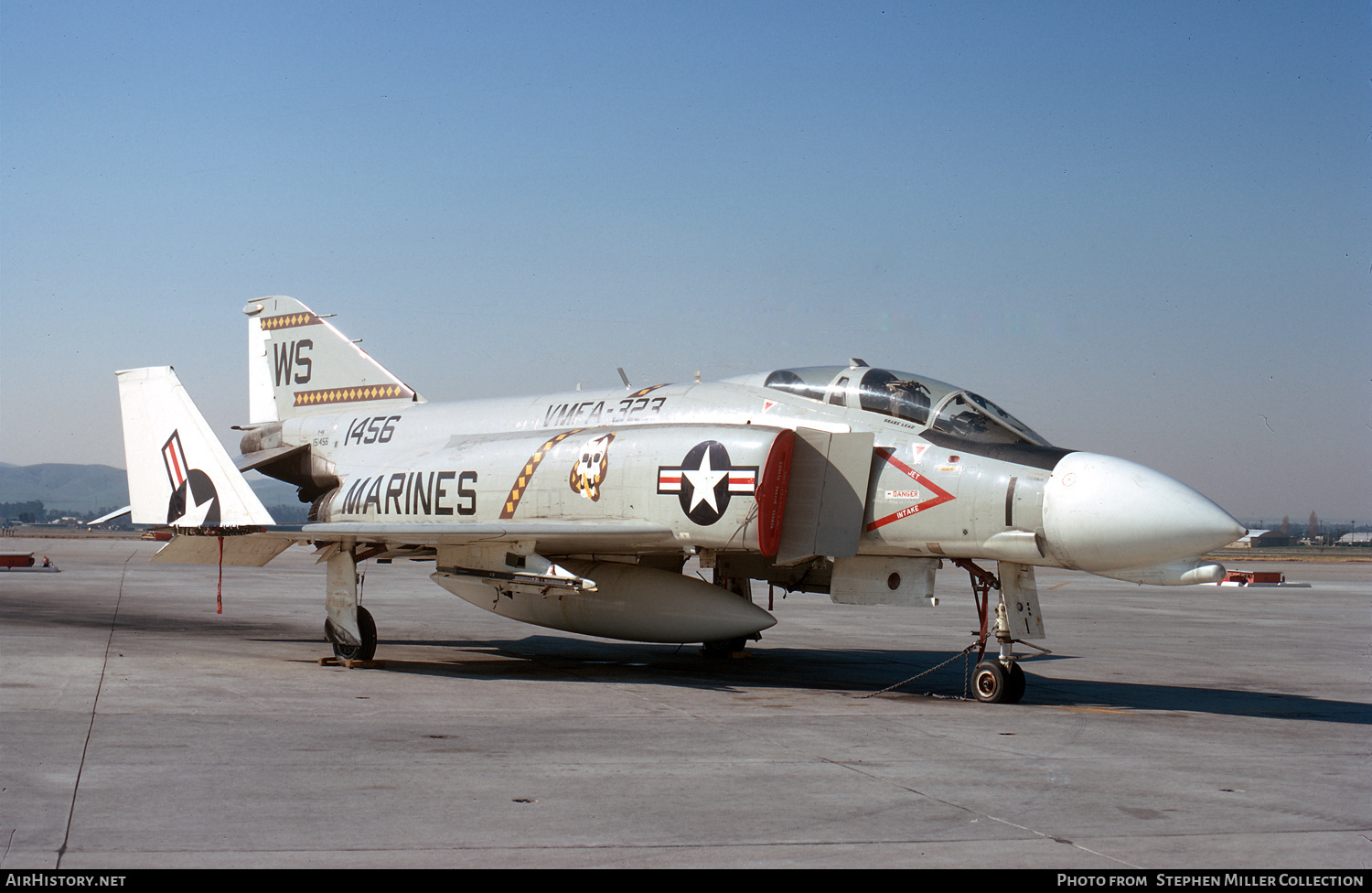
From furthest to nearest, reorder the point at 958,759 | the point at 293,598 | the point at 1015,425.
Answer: the point at 293,598 → the point at 1015,425 → the point at 958,759

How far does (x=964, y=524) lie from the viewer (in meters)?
9.86

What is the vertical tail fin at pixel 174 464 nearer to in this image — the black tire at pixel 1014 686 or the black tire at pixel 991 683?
the black tire at pixel 991 683

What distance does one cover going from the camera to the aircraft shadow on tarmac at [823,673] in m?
10.4

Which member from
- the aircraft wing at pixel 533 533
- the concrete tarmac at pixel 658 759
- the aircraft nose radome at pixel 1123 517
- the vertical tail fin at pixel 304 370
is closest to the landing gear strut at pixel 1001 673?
the concrete tarmac at pixel 658 759

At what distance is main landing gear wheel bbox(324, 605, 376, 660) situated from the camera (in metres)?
12.3

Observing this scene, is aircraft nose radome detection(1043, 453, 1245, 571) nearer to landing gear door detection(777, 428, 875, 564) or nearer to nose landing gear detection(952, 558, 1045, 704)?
nose landing gear detection(952, 558, 1045, 704)

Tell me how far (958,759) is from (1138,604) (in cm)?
2128

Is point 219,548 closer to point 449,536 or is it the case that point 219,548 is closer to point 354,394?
point 449,536

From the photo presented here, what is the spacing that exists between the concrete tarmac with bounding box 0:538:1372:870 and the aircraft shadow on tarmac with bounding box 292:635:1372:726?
8 cm

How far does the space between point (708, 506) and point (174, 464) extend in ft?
19.7

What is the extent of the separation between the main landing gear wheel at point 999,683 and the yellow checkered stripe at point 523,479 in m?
5.06

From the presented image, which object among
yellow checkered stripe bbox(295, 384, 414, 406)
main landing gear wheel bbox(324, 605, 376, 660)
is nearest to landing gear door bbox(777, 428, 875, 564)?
main landing gear wheel bbox(324, 605, 376, 660)

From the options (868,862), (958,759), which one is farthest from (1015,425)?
(868,862)
